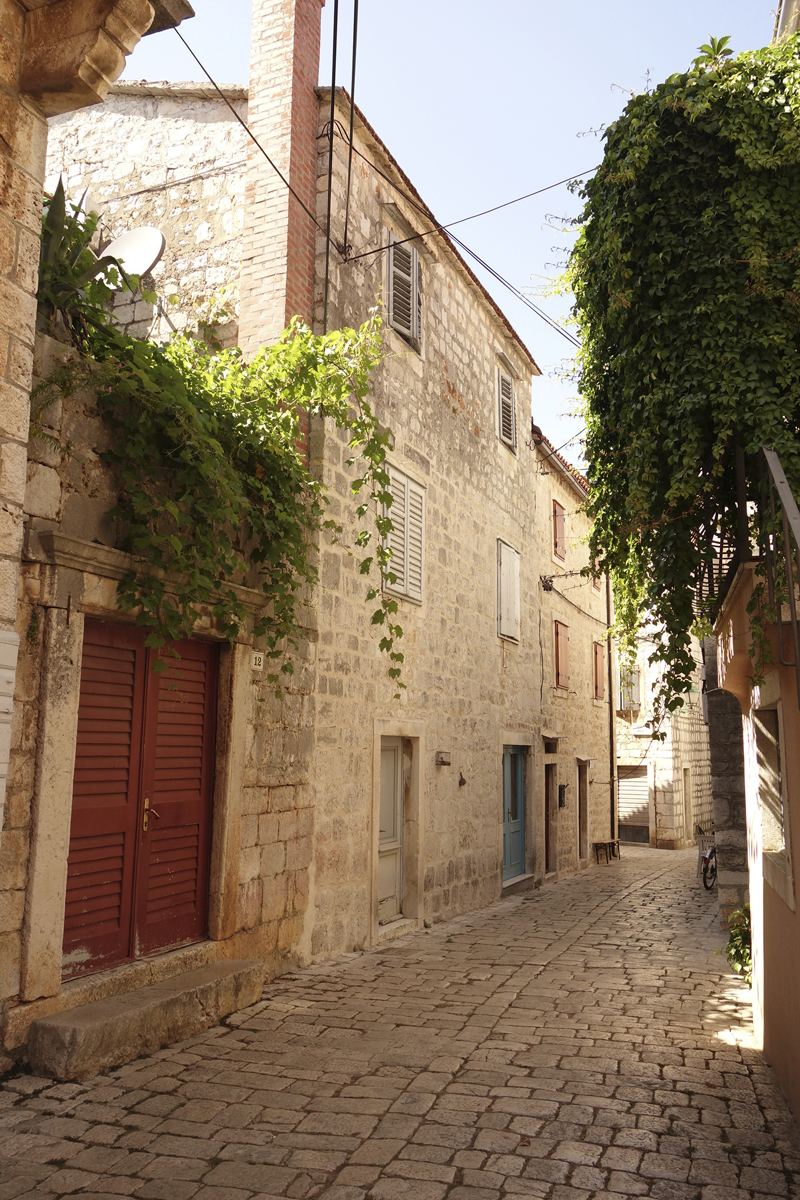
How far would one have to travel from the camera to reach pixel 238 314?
24.4ft

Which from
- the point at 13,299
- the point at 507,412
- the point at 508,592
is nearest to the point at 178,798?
the point at 13,299

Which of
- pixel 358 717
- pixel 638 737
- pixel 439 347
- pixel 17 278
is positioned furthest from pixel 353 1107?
pixel 638 737

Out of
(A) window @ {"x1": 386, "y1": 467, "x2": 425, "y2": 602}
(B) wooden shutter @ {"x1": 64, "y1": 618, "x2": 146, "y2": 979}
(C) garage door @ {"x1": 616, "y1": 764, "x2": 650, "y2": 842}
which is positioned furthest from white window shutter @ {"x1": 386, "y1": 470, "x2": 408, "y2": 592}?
(C) garage door @ {"x1": 616, "y1": 764, "x2": 650, "y2": 842}

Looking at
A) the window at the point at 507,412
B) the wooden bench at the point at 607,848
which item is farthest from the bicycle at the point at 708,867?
the window at the point at 507,412

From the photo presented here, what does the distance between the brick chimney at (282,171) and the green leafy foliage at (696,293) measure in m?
2.53

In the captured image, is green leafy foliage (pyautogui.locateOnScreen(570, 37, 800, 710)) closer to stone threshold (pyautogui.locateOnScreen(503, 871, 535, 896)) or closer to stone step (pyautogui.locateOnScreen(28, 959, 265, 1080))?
stone step (pyautogui.locateOnScreen(28, 959, 265, 1080))

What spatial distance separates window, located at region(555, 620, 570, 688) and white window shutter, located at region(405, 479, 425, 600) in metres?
6.46

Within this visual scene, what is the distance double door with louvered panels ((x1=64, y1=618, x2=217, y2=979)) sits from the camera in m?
4.79

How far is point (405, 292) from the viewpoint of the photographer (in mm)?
9648

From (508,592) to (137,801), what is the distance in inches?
327

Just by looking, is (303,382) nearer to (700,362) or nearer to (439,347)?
(700,362)

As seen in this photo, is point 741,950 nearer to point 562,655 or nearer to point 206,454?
point 206,454

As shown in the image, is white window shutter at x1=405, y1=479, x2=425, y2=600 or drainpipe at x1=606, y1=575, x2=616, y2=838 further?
drainpipe at x1=606, y1=575, x2=616, y2=838

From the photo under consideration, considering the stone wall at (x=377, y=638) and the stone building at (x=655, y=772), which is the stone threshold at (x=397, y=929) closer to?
the stone wall at (x=377, y=638)
